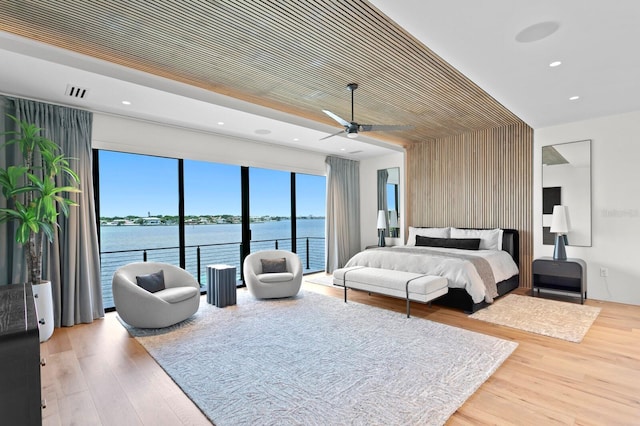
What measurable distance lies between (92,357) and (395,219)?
19.0 ft

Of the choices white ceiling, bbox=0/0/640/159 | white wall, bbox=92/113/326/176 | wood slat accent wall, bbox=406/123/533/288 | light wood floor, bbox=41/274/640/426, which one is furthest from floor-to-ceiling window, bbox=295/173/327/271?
light wood floor, bbox=41/274/640/426

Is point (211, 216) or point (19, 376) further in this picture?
point (211, 216)

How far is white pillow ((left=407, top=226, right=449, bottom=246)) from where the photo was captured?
6.16 meters

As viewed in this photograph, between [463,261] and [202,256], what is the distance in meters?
4.20

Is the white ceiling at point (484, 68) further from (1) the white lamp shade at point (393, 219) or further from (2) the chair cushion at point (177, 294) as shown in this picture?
(1) the white lamp shade at point (393, 219)

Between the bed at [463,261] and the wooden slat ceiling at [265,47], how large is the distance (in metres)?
2.20

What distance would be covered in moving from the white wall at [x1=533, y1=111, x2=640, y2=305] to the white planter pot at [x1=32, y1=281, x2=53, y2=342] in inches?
272

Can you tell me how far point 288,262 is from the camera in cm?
523

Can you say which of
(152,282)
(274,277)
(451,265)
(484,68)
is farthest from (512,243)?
(152,282)

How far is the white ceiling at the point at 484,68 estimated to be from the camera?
238 centimetres

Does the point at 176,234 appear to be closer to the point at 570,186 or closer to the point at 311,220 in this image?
the point at 311,220

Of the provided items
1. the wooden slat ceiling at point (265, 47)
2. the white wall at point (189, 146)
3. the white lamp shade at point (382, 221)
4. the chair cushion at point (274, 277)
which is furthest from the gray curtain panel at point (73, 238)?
the white lamp shade at point (382, 221)

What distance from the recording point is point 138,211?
5297 millimetres

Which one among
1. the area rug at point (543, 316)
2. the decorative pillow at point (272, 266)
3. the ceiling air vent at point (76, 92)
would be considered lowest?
the area rug at point (543, 316)
